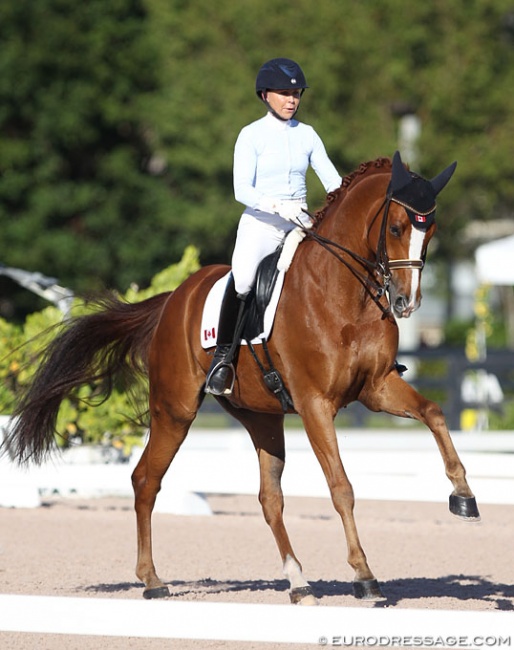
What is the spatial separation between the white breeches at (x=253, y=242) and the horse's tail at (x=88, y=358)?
1304 mm

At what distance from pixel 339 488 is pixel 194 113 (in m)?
20.9

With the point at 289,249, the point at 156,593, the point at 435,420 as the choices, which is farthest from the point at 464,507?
the point at 156,593

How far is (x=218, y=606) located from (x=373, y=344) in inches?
91.7

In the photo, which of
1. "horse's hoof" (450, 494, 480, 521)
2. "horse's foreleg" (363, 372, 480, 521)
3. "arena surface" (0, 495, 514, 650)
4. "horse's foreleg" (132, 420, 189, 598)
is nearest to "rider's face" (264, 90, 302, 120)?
"horse's foreleg" (363, 372, 480, 521)

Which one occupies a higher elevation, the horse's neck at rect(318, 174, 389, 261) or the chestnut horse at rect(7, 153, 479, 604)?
the horse's neck at rect(318, 174, 389, 261)

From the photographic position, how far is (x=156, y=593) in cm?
724

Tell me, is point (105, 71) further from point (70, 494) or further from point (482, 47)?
point (70, 494)

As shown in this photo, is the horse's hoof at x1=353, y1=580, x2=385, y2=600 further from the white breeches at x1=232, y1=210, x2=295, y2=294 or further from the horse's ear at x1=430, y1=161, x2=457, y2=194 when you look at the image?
the horse's ear at x1=430, y1=161, x2=457, y2=194

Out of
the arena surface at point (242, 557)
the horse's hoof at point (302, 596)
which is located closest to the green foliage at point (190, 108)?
the arena surface at point (242, 557)

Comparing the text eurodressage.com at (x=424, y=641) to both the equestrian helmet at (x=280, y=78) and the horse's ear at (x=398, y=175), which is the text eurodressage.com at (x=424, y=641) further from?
the equestrian helmet at (x=280, y=78)

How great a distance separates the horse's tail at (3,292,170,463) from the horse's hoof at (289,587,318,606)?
7.26 feet

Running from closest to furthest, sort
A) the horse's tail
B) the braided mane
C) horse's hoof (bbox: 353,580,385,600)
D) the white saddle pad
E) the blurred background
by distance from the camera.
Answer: horse's hoof (bbox: 353,580,385,600) → the braided mane → the white saddle pad → the horse's tail → the blurred background

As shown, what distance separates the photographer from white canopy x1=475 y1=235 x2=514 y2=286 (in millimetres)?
16797

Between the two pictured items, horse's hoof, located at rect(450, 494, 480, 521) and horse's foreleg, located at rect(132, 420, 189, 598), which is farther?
horse's foreleg, located at rect(132, 420, 189, 598)
